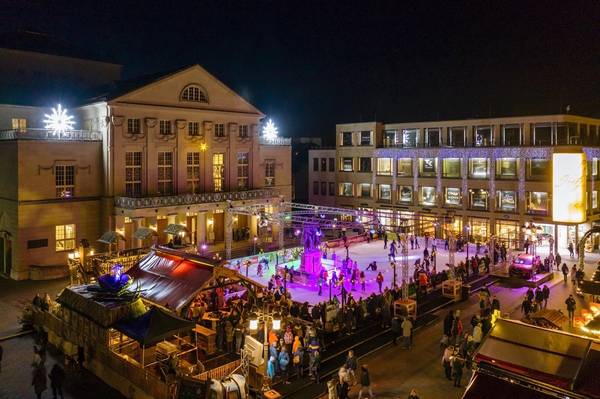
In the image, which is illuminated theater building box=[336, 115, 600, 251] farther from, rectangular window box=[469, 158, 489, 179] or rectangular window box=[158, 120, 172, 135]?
rectangular window box=[158, 120, 172, 135]

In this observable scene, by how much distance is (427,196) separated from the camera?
54469mm

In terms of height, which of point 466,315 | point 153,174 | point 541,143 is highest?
point 541,143

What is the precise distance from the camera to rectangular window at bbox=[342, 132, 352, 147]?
2399 inches

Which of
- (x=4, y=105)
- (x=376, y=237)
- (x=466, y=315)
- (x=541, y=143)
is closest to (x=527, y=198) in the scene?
(x=541, y=143)

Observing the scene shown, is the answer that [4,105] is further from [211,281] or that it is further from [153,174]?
[211,281]

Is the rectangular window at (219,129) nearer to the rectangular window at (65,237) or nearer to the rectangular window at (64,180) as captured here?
the rectangular window at (64,180)

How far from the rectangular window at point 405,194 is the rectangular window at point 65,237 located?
35.7m

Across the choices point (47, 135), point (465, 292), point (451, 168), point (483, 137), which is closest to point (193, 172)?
point (47, 135)

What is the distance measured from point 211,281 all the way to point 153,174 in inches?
877

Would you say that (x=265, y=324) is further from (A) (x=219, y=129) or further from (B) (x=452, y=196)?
(B) (x=452, y=196)

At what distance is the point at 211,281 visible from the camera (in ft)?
62.6

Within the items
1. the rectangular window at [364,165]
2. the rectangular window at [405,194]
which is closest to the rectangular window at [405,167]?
the rectangular window at [405,194]

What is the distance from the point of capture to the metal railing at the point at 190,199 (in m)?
35.6

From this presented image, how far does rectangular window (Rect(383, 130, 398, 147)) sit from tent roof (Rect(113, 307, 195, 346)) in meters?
46.0
